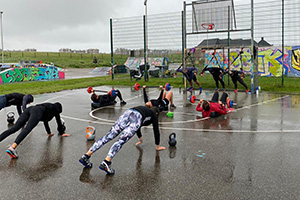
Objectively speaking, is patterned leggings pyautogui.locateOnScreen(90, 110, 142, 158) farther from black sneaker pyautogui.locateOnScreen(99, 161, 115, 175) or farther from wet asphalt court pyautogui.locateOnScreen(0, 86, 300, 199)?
wet asphalt court pyautogui.locateOnScreen(0, 86, 300, 199)

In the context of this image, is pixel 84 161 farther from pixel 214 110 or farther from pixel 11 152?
pixel 214 110

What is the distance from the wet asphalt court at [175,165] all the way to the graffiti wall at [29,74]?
1988 centimetres

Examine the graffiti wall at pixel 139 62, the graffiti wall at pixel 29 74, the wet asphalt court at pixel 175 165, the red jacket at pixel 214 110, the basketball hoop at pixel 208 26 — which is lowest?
the wet asphalt court at pixel 175 165

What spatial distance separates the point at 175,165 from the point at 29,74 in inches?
1073

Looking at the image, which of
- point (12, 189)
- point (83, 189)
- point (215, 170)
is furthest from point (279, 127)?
point (12, 189)

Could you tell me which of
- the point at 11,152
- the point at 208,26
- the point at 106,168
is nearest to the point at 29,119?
the point at 11,152

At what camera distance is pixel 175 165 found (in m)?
5.92

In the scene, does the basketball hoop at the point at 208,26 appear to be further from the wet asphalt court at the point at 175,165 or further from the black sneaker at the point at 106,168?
the black sneaker at the point at 106,168

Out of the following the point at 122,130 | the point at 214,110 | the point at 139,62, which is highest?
the point at 139,62

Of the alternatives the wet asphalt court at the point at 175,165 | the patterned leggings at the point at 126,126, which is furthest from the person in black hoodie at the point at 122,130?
the wet asphalt court at the point at 175,165

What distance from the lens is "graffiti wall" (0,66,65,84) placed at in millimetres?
27277

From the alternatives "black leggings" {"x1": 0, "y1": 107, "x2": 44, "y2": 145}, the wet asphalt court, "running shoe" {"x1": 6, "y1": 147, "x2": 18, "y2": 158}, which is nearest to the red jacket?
the wet asphalt court

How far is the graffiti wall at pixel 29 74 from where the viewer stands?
27277 mm

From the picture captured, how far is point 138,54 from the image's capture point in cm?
2811
